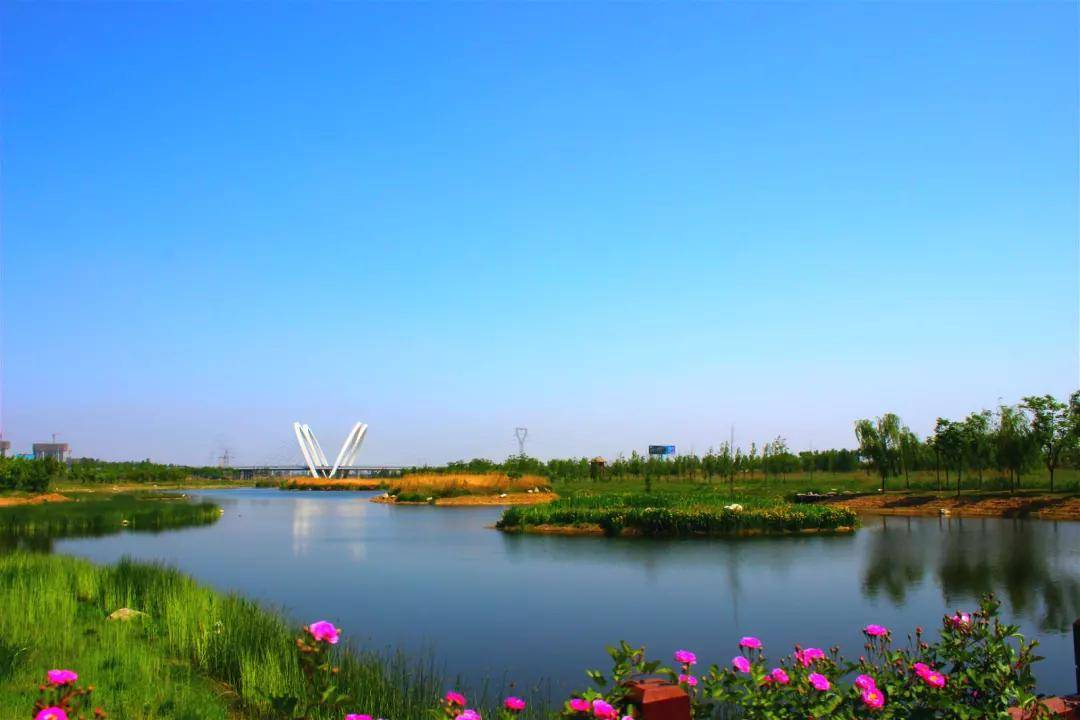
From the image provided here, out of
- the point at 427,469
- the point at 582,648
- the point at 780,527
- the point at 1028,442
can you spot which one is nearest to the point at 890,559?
the point at 780,527

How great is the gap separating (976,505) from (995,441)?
261 inches

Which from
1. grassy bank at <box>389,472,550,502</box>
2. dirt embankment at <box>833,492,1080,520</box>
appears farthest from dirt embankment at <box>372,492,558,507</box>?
dirt embankment at <box>833,492,1080,520</box>

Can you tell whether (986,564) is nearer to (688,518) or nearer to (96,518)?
(688,518)

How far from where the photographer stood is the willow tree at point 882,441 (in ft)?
141

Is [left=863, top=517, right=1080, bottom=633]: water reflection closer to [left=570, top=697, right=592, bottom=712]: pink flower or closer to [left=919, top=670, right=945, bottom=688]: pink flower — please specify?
[left=919, top=670, right=945, bottom=688]: pink flower

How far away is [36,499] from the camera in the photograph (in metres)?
37.9

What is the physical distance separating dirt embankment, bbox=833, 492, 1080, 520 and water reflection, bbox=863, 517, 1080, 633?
3.31 metres

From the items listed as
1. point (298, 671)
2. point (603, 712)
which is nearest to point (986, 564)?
point (298, 671)

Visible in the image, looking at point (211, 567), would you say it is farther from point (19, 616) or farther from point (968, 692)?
point (968, 692)

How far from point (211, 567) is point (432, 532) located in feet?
35.3

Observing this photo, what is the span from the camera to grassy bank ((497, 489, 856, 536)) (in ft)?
84.3

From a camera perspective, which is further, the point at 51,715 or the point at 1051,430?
the point at 1051,430

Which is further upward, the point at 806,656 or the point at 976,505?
the point at 806,656

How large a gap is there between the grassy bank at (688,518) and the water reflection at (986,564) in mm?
2060
